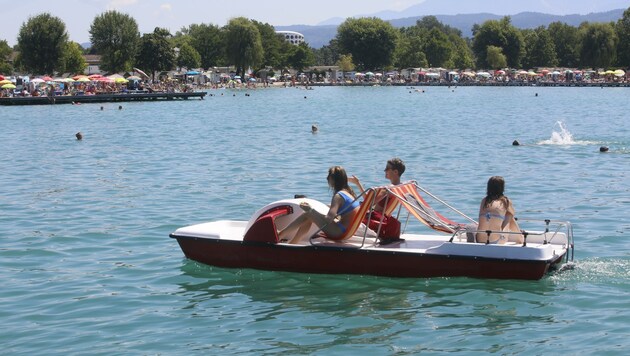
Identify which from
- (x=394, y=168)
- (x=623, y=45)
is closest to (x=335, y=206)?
(x=394, y=168)

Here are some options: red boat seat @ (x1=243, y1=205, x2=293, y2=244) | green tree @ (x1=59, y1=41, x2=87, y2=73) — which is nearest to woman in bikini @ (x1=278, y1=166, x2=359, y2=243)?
red boat seat @ (x1=243, y1=205, x2=293, y2=244)

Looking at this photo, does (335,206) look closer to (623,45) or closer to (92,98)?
(92,98)

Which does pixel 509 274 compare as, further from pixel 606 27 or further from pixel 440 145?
pixel 606 27

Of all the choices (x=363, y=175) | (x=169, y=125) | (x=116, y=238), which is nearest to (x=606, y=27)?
(x=169, y=125)

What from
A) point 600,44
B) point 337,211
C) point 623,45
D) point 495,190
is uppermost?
point 600,44

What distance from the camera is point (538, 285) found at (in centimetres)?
1461

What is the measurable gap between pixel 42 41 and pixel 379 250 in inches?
4805

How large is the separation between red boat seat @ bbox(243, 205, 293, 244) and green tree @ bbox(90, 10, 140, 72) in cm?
13001

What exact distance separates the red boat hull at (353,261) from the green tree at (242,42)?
151501mm

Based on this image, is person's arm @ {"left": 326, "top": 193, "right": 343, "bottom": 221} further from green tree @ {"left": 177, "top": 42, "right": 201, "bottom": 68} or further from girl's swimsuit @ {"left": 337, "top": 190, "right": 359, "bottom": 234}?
green tree @ {"left": 177, "top": 42, "right": 201, "bottom": 68}

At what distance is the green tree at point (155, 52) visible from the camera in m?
146

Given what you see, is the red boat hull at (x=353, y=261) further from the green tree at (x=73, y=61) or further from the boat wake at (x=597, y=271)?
the green tree at (x=73, y=61)

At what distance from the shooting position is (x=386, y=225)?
1557cm

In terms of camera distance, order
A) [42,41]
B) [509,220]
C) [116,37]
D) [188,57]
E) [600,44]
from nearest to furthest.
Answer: [509,220] < [42,41] < [116,37] < [600,44] < [188,57]
